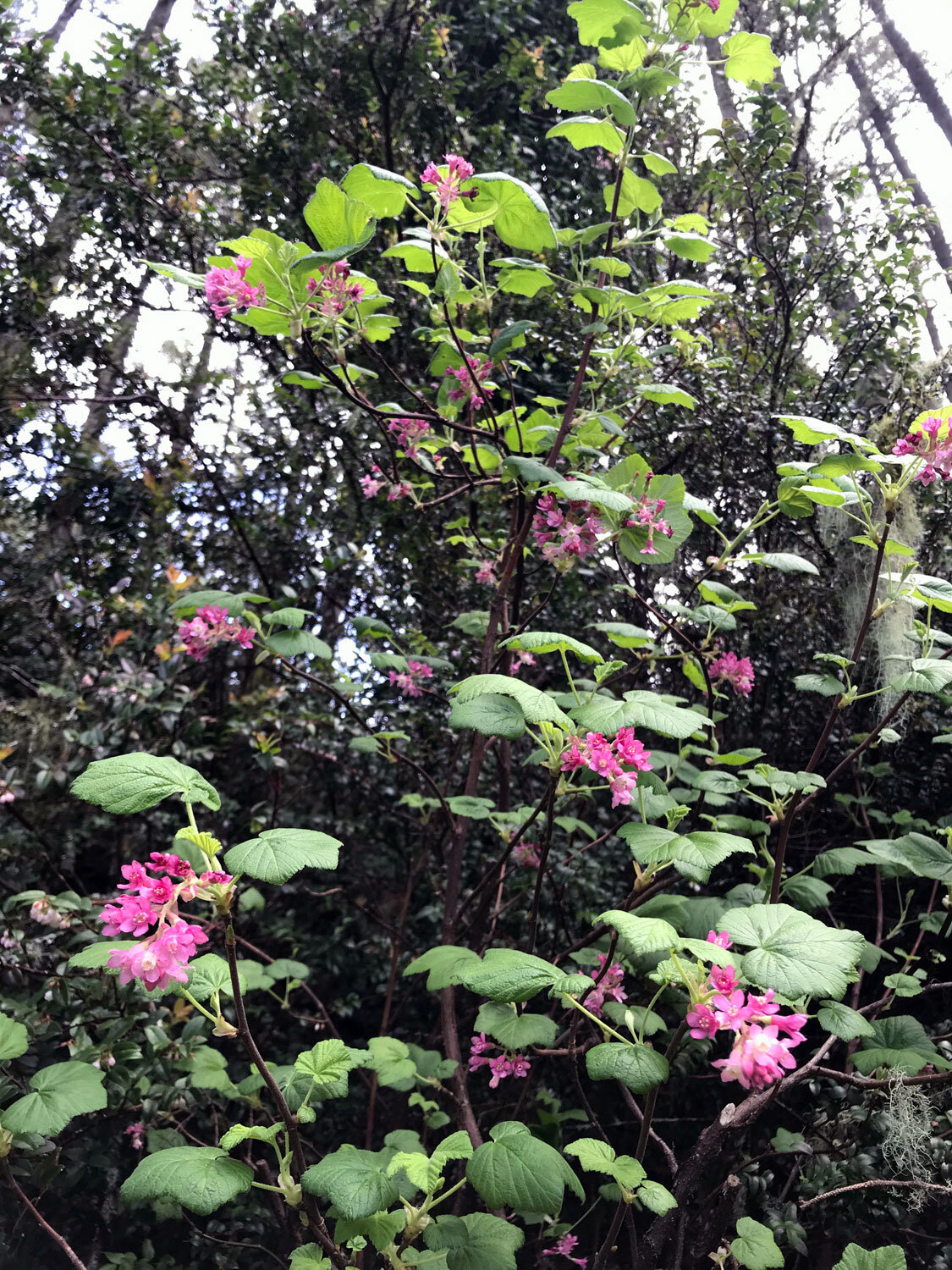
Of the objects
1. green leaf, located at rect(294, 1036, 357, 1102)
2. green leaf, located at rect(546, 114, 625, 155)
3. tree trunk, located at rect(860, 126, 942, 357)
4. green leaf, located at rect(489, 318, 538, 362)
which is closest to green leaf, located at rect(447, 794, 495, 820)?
green leaf, located at rect(294, 1036, 357, 1102)

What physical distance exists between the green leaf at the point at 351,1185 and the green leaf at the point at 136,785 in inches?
19.8

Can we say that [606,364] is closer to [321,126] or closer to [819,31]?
[321,126]

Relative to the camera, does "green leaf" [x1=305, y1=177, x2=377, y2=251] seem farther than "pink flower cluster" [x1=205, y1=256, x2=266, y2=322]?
No

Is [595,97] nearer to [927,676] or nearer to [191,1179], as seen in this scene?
[927,676]

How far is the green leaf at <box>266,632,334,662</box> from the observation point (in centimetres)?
146

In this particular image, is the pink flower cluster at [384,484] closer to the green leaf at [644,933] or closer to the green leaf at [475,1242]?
the green leaf at [644,933]

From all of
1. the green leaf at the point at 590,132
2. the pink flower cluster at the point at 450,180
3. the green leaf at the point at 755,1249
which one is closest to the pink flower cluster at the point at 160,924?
the green leaf at the point at 755,1249

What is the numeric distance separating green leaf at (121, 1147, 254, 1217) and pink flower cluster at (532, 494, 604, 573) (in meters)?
1.11

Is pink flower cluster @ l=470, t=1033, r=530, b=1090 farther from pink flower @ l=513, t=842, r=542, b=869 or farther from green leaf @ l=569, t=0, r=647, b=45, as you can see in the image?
green leaf @ l=569, t=0, r=647, b=45

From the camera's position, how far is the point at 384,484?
2.33 m

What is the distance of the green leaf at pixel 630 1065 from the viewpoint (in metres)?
0.85

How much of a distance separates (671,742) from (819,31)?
10.8 feet

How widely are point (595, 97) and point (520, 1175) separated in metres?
1.68

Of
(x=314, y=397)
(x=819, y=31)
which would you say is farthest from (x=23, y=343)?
(x=819, y=31)
